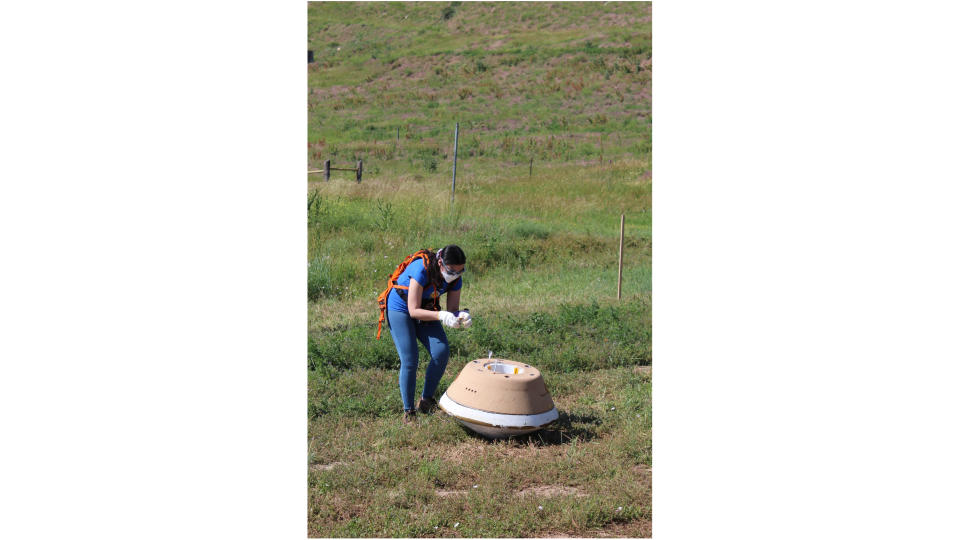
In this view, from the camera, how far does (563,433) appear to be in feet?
18.6

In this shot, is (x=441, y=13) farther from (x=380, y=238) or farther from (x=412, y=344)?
(x=412, y=344)

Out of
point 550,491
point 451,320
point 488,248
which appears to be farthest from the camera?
point 488,248

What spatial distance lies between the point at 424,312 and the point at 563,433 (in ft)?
4.69

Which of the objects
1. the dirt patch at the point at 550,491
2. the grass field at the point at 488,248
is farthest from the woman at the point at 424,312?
the dirt patch at the point at 550,491

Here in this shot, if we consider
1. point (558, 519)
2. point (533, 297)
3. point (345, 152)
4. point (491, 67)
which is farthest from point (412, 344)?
point (491, 67)

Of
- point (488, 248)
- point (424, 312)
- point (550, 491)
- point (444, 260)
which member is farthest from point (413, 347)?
point (488, 248)

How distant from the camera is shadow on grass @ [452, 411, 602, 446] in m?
5.52

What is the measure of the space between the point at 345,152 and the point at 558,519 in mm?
15895

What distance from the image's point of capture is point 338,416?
587 cm

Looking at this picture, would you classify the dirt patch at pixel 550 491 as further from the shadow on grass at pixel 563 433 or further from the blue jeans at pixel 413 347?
the blue jeans at pixel 413 347

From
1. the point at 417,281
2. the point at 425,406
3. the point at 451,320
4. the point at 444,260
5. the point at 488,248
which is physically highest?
the point at 488,248

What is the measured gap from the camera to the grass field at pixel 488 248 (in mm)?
4785

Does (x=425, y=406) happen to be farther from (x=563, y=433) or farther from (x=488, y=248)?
(x=488, y=248)

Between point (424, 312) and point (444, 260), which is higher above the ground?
point (444, 260)
